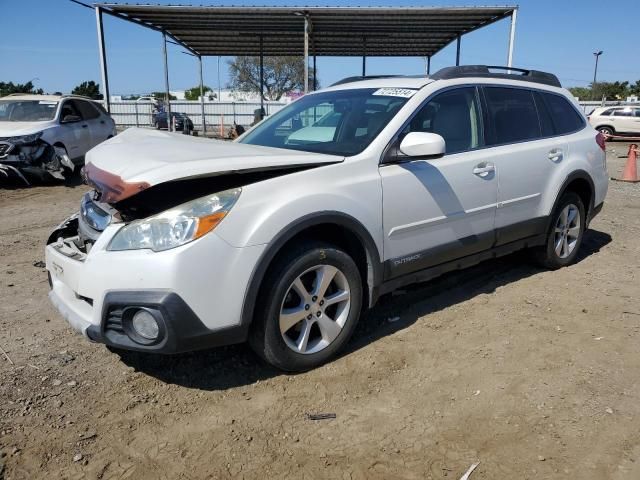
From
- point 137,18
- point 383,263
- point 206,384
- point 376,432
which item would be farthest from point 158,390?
point 137,18

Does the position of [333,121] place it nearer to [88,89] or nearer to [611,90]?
[88,89]

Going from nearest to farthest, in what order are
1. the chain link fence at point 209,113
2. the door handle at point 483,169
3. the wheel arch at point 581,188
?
1. the door handle at point 483,169
2. the wheel arch at point 581,188
3. the chain link fence at point 209,113

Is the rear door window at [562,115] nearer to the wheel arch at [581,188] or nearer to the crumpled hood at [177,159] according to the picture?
the wheel arch at [581,188]

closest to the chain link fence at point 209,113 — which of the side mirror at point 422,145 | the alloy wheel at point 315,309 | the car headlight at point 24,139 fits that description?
the car headlight at point 24,139

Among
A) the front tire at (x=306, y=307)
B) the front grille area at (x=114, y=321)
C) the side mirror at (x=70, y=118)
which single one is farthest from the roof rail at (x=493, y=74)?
the side mirror at (x=70, y=118)

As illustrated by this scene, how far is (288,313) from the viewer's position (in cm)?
300

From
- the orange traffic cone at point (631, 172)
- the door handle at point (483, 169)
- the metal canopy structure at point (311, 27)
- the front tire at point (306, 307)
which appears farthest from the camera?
the metal canopy structure at point (311, 27)

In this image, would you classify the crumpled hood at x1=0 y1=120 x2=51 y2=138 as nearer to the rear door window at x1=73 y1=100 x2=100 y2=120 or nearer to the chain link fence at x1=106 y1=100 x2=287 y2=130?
the rear door window at x1=73 y1=100 x2=100 y2=120

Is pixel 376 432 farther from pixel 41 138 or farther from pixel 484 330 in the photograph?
pixel 41 138

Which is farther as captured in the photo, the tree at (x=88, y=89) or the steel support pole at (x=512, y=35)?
the tree at (x=88, y=89)

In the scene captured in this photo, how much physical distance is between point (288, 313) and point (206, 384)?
650mm

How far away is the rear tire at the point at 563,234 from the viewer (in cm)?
492

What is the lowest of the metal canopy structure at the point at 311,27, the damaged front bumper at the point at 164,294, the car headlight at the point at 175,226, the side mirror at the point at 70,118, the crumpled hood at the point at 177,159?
the damaged front bumper at the point at 164,294

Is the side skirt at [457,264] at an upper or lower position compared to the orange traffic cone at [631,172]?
upper
